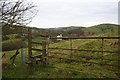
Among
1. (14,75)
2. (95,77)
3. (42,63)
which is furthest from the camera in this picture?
(42,63)

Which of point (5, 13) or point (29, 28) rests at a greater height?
point (5, 13)

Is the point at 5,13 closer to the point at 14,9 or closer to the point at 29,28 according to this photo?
the point at 14,9

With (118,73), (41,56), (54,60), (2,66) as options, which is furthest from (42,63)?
(118,73)

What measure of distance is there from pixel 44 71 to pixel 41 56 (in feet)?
5.56

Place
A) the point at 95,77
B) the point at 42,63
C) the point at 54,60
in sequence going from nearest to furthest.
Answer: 1. the point at 95,77
2. the point at 42,63
3. the point at 54,60

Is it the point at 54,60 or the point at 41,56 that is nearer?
the point at 41,56

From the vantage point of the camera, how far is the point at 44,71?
9.60m

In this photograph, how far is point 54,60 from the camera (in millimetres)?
12219

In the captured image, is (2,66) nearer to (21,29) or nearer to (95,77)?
(21,29)

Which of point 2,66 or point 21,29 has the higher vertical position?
point 21,29

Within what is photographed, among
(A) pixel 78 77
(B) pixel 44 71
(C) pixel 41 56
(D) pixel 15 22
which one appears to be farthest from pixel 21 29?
(A) pixel 78 77

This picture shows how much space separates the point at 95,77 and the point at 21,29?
5113mm

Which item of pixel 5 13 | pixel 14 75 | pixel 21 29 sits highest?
pixel 5 13

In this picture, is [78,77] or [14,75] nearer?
[78,77]
